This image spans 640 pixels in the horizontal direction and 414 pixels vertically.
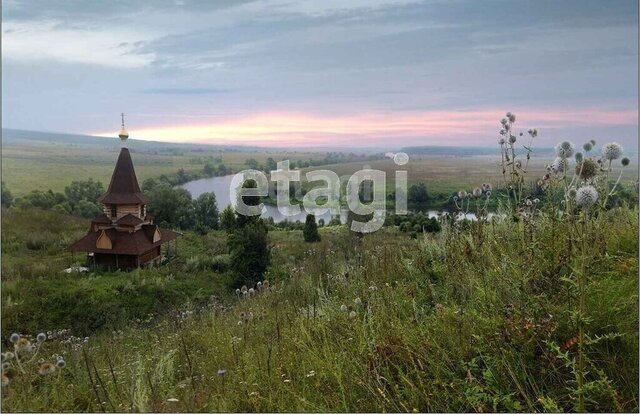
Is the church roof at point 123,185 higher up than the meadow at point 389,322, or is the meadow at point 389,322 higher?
the church roof at point 123,185

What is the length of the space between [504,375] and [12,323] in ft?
15.6

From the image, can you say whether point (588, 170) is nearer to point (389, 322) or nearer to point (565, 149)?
point (565, 149)

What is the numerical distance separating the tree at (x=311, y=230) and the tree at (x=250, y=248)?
484 millimetres

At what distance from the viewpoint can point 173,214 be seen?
16.6 feet

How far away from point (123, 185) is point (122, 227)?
409mm

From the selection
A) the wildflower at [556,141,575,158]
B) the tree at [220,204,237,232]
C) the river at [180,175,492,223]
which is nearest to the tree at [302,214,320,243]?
the river at [180,175,492,223]

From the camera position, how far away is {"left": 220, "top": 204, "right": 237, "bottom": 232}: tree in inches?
217

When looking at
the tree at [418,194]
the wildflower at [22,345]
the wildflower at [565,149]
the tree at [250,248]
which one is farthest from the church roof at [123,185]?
the wildflower at [565,149]

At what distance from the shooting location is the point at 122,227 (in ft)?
15.7

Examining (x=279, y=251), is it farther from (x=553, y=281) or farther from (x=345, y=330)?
(x=553, y=281)

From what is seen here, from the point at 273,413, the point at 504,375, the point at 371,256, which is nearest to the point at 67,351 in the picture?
the point at 273,413

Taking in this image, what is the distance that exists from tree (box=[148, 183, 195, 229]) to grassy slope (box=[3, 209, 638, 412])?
1282 mm

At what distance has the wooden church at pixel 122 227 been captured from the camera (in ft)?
15.3

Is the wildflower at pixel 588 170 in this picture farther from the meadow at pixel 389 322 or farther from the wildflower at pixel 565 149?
the wildflower at pixel 565 149
